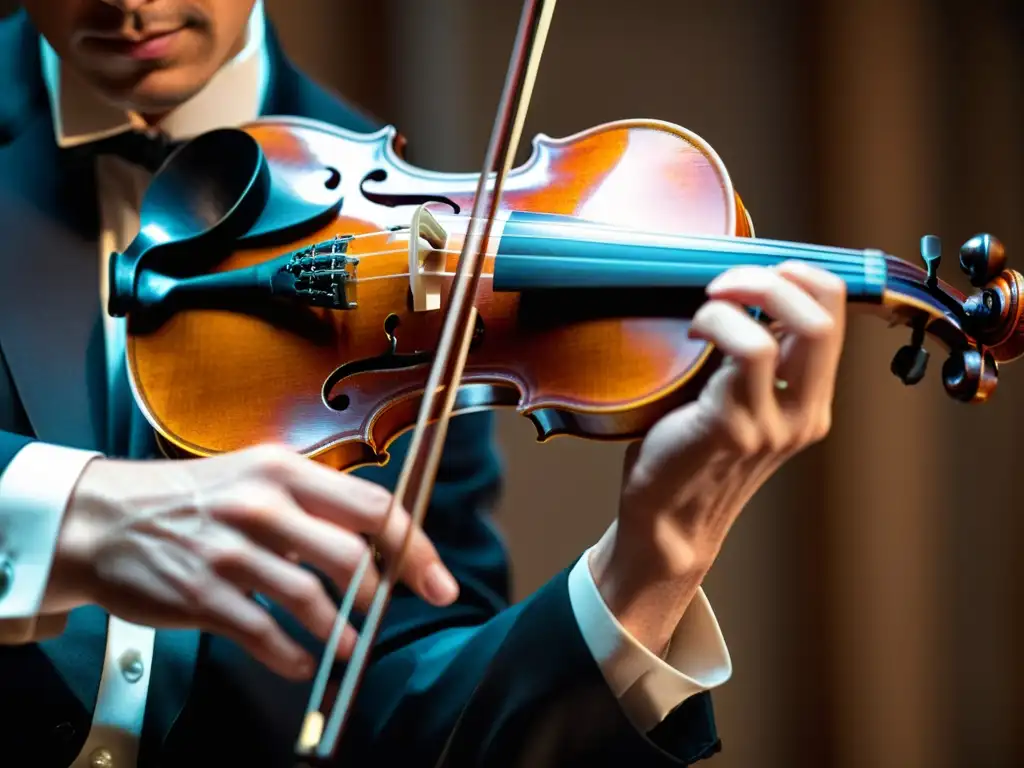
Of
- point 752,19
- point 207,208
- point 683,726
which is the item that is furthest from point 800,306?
point 752,19

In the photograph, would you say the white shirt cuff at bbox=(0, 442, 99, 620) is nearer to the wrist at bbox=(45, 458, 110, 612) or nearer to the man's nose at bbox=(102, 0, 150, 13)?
the wrist at bbox=(45, 458, 110, 612)

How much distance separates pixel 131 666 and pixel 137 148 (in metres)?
0.40

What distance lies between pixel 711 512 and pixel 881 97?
827mm

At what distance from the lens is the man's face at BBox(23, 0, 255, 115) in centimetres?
81

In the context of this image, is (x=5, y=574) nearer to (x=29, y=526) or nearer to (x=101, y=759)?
(x=29, y=526)

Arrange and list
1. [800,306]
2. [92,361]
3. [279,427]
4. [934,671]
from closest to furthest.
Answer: [800,306], [279,427], [92,361], [934,671]

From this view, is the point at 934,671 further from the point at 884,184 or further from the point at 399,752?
the point at 399,752

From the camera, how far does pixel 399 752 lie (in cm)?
81

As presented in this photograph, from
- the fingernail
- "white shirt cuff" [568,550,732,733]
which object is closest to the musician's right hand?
the fingernail

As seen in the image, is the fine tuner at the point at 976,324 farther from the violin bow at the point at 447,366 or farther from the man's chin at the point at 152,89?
the man's chin at the point at 152,89

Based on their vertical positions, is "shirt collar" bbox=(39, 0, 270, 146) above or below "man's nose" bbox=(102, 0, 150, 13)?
below

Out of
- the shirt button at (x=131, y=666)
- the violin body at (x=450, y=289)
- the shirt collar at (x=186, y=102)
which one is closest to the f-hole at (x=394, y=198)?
the violin body at (x=450, y=289)

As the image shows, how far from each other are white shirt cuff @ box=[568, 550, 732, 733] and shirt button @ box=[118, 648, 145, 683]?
1.04ft

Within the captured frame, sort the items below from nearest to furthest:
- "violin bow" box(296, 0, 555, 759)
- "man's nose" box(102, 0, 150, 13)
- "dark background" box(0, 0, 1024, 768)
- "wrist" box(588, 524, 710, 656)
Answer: "violin bow" box(296, 0, 555, 759)
"wrist" box(588, 524, 710, 656)
"man's nose" box(102, 0, 150, 13)
"dark background" box(0, 0, 1024, 768)
